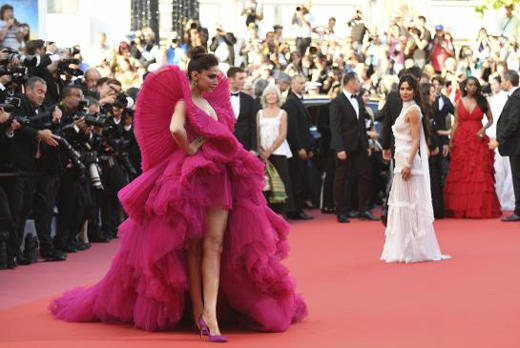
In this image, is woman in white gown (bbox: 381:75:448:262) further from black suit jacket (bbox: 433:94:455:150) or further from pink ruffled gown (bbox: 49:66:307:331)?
black suit jacket (bbox: 433:94:455:150)

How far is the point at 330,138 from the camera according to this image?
687 inches

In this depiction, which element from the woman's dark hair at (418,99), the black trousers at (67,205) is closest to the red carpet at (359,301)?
the black trousers at (67,205)

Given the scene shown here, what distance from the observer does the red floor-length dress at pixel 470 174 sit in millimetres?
16547

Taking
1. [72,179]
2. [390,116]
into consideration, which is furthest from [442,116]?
[72,179]

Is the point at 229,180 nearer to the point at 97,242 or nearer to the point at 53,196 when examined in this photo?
the point at 53,196

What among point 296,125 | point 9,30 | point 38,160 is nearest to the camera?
point 38,160

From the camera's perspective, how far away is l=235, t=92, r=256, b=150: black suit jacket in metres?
15.5

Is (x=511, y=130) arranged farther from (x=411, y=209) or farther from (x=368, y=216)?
(x=411, y=209)

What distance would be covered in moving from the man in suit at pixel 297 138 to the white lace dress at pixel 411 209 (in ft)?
16.6

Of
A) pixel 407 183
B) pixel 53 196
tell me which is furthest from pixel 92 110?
pixel 407 183

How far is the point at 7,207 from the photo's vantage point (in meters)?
10.6

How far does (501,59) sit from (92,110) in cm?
1800

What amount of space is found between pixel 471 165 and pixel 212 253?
9.95 m

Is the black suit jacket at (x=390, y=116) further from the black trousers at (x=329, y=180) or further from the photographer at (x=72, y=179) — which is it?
the black trousers at (x=329, y=180)
